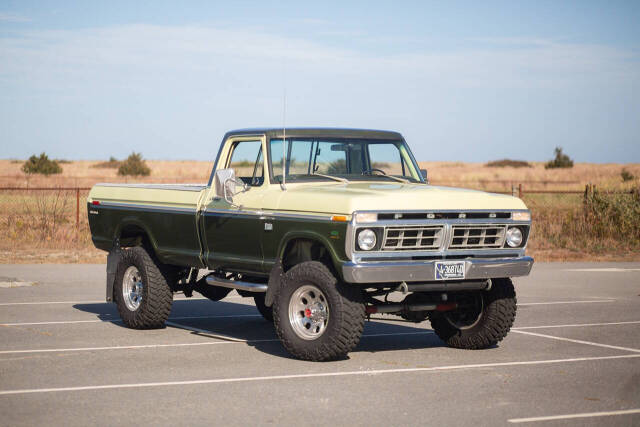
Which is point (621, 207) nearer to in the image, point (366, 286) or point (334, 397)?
point (366, 286)

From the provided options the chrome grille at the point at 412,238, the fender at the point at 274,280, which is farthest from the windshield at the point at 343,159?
the chrome grille at the point at 412,238

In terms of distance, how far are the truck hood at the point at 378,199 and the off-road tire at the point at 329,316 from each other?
64cm

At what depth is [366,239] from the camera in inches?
366

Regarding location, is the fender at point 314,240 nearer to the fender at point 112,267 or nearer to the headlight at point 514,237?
the headlight at point 514,237

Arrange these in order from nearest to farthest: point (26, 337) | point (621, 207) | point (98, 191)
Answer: point (26, 337) < point (98, 191) < point (621, 207)

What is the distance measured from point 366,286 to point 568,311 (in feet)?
17.4

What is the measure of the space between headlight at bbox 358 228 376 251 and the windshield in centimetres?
168

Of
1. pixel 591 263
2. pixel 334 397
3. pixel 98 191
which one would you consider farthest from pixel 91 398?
pixel 591 263

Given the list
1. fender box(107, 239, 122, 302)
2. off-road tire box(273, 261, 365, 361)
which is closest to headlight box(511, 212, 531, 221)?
off-road tire box(273, 261, 365, 361)

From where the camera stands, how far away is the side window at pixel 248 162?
1104 centimetres

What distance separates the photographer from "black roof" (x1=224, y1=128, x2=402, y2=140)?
1099 centimetres

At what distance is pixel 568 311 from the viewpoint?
1401 cm

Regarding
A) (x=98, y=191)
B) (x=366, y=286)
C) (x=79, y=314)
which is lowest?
(x=79, y=314)

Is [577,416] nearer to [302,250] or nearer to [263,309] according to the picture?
[302,250]
